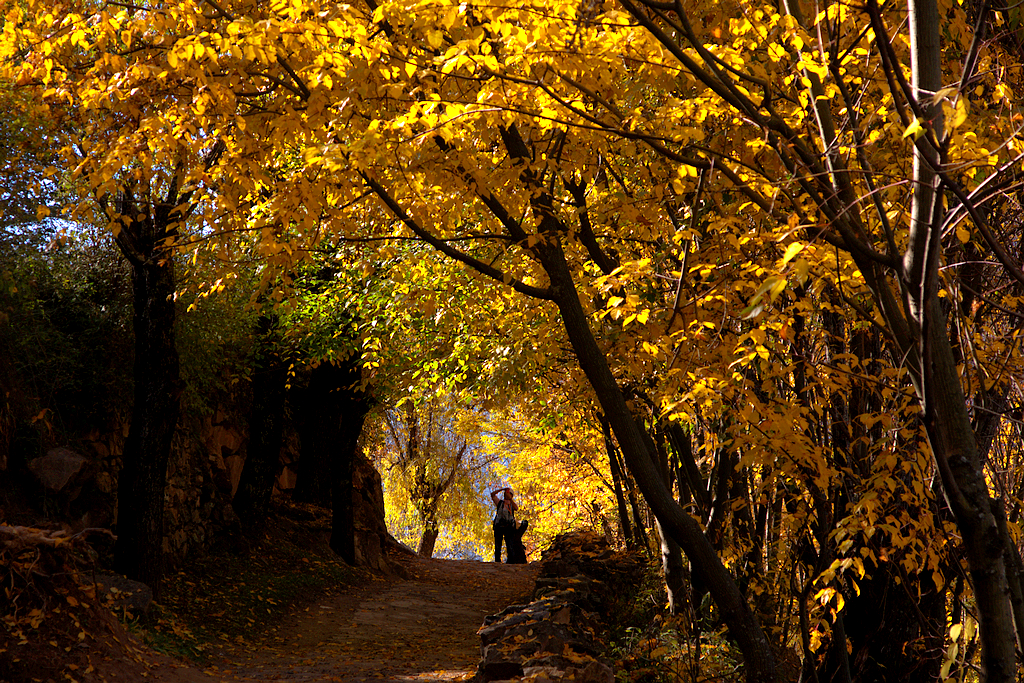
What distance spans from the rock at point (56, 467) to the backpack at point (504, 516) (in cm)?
1035

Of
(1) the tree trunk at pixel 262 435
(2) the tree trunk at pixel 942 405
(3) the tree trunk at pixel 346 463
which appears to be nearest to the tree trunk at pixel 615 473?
(3) the tree trunk at pixel 346 463

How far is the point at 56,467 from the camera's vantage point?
828 cm

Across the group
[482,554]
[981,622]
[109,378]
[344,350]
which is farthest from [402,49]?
[482,554]

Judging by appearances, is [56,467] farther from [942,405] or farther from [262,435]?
[942,405]

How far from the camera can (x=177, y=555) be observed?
991 centimetres

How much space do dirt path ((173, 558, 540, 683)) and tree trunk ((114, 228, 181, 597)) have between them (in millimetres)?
1459

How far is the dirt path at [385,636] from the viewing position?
301 inches

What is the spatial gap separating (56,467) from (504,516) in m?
10.7

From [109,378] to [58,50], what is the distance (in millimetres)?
5426

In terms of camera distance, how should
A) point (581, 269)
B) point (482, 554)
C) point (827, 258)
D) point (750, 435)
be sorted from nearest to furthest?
point (827, 258) < point (750, 435) < point (581, 269) < point (482, 554)

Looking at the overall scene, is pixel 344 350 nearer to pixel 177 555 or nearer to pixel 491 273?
pixel 177 555

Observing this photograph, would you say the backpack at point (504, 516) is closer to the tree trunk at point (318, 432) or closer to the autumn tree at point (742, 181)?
the tree trunk at point (318, 432)

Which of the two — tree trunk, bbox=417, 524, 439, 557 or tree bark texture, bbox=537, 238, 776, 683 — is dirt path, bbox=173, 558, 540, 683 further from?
tree trunk, bbox=417, 524, 439, 557

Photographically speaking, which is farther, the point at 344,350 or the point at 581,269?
the point at 344,350
